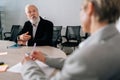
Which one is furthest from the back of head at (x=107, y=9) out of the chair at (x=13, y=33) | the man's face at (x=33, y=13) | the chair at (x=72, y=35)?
the chair at (x=72, y=35)

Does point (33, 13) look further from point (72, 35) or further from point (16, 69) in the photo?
point (72, 35)

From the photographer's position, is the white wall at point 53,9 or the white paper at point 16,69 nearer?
the white paper at point 16,69

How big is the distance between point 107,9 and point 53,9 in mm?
5402

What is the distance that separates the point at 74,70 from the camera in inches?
33.9

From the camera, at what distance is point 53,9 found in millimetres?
6293

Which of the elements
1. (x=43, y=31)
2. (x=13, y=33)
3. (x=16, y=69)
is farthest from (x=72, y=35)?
(x=16, y=69)

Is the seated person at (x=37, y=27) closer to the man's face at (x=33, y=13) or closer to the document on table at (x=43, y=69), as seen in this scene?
the man's face at (x=33, y=13)

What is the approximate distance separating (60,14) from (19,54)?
152 inches

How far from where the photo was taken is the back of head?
0.95 meters

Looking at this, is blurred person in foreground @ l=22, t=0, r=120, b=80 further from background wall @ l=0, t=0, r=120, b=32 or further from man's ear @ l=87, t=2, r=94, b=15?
background wall @ l=0, t=0, r=120, b=32

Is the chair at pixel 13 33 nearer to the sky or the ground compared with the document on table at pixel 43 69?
nearer to the sky

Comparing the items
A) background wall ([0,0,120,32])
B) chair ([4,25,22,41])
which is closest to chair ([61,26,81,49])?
background wall ([0,0,120,32])

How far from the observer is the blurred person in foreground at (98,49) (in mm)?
859

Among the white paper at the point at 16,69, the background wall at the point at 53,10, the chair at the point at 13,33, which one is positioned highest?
the background wall at the point at 53,10
